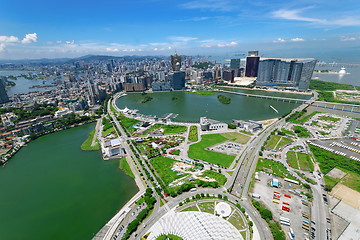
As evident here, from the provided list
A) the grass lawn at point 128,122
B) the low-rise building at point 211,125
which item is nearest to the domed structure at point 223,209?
the low-rise building at point 211,125

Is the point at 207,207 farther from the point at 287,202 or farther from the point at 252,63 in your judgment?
the point at 252,63

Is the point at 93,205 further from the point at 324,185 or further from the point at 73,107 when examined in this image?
the point at 73,107

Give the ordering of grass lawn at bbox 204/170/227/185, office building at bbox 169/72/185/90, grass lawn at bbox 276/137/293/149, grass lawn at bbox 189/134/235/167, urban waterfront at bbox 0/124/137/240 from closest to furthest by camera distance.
→ urban waterfront at bbox 0/124/137/240 → grass lawn at bbox 204/170/227/185 → grass lawn at bbox 189/134/235/167 → grass lawn at bbox 276/137/293/149 → office building at bbox 169/72/185/90

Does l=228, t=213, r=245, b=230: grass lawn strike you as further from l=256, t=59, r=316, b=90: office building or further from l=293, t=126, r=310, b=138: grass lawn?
l=256, t=59, r=316, b=90: office building

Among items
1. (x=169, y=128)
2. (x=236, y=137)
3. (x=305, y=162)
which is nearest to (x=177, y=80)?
(x=169, y=128)

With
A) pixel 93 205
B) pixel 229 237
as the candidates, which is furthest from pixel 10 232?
pixel 229 237

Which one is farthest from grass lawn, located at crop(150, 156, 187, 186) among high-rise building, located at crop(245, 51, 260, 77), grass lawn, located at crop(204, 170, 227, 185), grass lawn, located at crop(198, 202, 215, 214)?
high-rise building, located at crop(245, 51, 260, 77)

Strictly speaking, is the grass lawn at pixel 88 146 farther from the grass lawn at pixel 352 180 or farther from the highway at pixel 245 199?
the grass lawn at pixel 352 180
